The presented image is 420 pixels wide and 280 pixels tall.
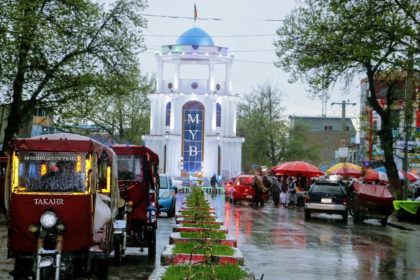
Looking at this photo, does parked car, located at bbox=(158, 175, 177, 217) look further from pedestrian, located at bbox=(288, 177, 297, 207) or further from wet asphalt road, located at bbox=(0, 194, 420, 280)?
pedestrian, located at bbox=(288, 177, 297, 207)

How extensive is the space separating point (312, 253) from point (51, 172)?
26.8ft

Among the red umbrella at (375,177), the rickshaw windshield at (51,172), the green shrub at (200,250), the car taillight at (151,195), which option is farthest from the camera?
the red umbrella at (375,177)

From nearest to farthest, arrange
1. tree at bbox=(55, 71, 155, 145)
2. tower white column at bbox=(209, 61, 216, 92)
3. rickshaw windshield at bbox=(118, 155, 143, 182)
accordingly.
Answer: rickshaw windshield at bbox=(118, 155, 143, 182) < tree at bbox=(55, 71, 155, 145) < tower white column at bbox=(209, 61, 216, 92)

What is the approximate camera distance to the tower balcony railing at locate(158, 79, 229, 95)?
82.5 metres

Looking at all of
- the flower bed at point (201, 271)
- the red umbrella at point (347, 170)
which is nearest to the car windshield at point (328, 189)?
the red umbrella at point (347, 170)

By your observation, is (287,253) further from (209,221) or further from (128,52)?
(128,52)

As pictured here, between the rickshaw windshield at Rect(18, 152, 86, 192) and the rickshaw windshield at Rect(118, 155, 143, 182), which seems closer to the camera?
the rickshaw windshield at Rect(18, 152, 86, 192)

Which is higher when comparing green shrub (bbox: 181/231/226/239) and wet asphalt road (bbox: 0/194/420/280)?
green shrub (bbox: 181/231/226/239)

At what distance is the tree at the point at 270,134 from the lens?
8106 centimetres

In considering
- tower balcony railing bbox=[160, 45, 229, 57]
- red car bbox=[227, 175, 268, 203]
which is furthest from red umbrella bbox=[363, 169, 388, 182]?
tower balcony railing bbox=[160, 45, 229, 57]

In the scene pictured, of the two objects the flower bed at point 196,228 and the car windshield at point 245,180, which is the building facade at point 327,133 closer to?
the car windshield at point 245,180

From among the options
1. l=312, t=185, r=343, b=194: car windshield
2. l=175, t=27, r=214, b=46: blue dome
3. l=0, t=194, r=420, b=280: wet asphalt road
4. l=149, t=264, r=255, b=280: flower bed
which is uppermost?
l=175, t=27, r=214, b=46: blue dome

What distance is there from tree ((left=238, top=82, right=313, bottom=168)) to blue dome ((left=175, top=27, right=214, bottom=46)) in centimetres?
801

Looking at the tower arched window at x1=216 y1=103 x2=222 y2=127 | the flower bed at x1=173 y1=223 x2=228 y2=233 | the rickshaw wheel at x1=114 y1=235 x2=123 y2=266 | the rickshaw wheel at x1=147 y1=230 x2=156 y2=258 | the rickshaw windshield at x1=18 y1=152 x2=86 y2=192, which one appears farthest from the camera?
the tower arched window at x1=216 y1=103 x2=222 y2=127
